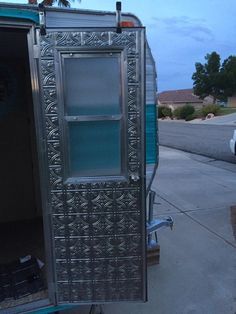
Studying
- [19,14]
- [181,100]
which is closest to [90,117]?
[19,14]

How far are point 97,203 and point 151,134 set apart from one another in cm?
83

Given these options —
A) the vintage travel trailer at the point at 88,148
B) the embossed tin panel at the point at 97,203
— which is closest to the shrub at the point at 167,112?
the vintage travel trailer at the point at 88,148

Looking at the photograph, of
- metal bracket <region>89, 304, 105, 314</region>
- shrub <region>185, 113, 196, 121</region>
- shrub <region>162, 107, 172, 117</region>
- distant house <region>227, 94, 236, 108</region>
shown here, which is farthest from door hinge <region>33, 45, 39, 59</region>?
distant house <region>227, 94, 236, 108</region>

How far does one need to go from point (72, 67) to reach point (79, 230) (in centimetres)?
121

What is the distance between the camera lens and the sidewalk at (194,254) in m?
3.51

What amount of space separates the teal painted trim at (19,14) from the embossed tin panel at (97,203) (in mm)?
153

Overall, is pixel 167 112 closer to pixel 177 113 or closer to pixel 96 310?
pixel 177 113

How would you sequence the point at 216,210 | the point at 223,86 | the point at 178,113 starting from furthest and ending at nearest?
the point at 223,86
the point at 178,113
the point at 216,210

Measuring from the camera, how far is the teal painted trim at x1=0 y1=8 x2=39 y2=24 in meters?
2.44

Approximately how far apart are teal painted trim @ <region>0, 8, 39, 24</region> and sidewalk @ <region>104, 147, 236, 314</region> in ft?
8.66

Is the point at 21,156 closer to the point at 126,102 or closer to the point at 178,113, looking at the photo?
the point at 126,102

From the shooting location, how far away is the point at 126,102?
2.62 meters

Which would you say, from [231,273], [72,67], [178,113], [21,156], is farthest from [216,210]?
[178,113]

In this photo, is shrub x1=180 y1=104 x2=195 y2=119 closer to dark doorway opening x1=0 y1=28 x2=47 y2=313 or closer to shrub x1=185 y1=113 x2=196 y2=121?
shrub x1=185 y1=113 x2=196 y2=121
